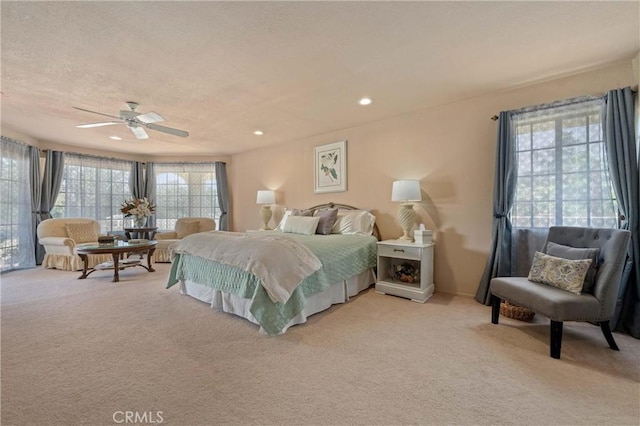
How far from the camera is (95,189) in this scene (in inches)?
235

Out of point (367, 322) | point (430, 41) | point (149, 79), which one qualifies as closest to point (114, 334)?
point (367, 322)

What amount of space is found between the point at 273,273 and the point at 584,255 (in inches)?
103

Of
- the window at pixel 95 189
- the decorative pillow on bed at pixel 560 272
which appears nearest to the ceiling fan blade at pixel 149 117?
the window at pixel 95 189

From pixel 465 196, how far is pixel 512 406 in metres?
2.42

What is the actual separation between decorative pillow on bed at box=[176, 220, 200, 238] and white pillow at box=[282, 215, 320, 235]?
2856 millimetres

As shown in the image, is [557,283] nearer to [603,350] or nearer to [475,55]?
[603,350]

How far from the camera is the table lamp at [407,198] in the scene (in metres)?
3.38

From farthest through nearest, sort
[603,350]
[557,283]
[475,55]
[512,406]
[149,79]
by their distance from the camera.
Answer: [149,79], [475,55], [557,283], [603,350], [512,406]

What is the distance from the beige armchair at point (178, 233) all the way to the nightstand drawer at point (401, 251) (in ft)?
14.1

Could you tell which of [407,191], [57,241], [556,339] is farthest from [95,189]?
[556,339]

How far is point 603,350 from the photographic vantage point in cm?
201

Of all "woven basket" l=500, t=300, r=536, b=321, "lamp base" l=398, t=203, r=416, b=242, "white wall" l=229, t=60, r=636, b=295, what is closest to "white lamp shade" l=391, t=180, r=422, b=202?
"lamp base" l=398, t=203, r=416, b=242

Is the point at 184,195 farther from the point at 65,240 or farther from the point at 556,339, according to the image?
the point at 556,339

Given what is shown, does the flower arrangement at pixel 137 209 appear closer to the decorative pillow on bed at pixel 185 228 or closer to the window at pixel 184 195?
the decorative pillow on bed at pixel 185 228
